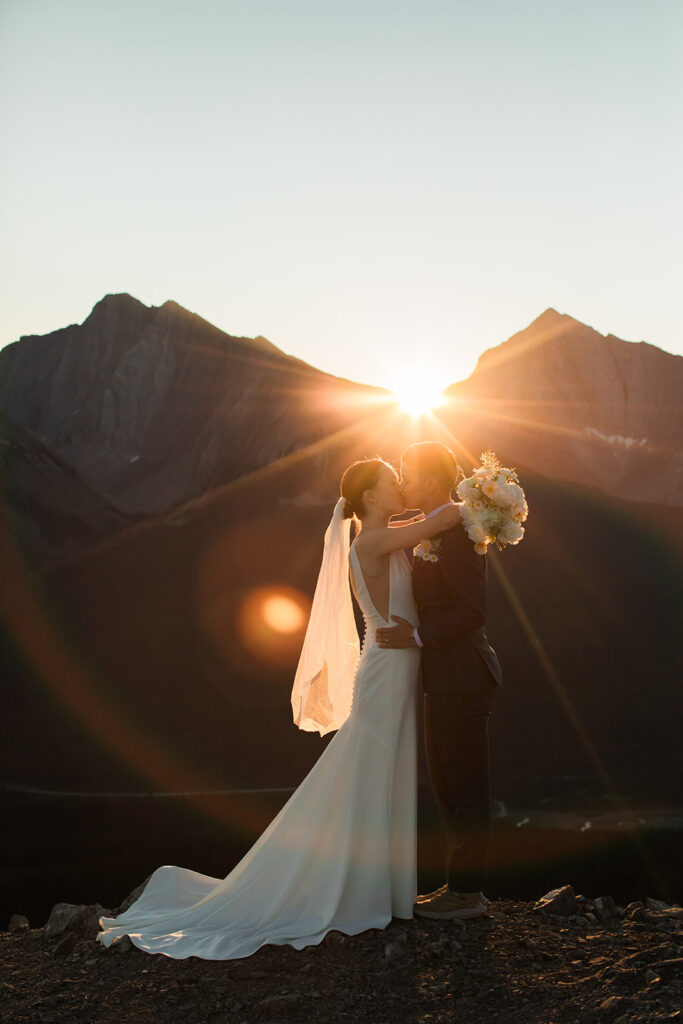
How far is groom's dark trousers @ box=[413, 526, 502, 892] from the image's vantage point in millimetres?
4152

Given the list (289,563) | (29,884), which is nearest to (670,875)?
(29,884)

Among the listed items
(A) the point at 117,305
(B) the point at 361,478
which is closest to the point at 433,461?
(B) the point at 361,478

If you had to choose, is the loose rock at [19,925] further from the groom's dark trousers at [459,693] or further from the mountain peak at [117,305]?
the mountain peak at [117,305]

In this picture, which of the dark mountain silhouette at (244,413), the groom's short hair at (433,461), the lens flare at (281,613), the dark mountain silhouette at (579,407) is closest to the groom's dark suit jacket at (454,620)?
the groom's short hair at (433,461)

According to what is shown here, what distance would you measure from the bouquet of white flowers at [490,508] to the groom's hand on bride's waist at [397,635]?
0.52m

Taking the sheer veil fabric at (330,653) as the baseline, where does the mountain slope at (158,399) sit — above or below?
above

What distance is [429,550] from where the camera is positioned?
4.23 metres

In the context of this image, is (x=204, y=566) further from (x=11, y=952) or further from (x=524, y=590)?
(x=11, y=952)

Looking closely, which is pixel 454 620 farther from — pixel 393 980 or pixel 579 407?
pixel 579 407

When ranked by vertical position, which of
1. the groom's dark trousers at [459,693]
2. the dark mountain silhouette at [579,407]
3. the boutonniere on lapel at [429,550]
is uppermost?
the dark mountain silhouette at [579,407]

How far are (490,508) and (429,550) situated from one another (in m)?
0.34

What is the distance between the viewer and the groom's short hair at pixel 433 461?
170 inches

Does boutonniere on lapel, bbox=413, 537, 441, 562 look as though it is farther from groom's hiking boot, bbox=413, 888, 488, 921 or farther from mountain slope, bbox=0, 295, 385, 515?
mountain slope, bbox=0, 295, 385, 515

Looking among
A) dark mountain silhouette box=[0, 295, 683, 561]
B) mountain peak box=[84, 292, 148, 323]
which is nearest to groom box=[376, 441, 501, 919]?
dark mountain silhouette box=[0, 295, 683, 561]
